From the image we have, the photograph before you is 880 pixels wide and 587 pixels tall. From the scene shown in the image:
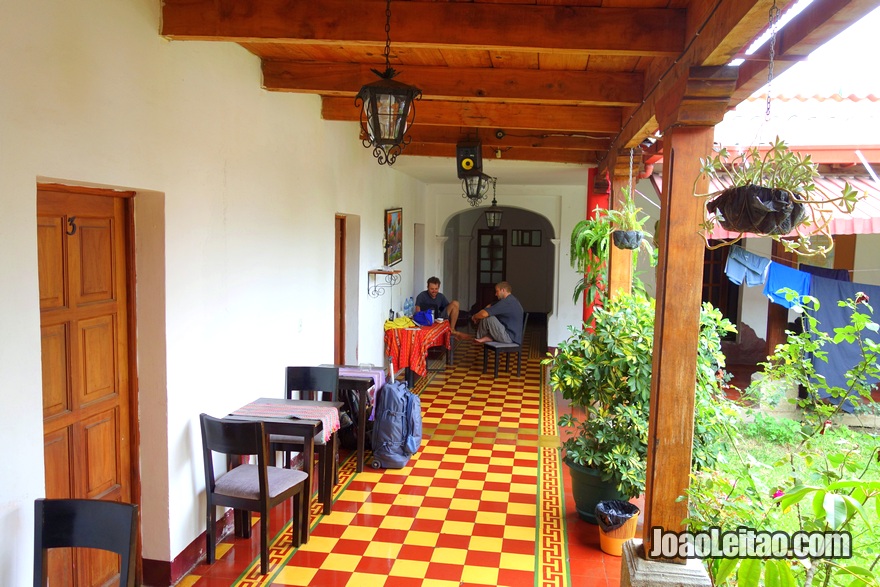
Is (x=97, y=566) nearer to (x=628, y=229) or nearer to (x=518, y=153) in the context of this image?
(x=628, y=229)

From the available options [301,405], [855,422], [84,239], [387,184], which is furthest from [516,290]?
[84,239]

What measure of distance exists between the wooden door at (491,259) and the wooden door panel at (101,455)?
41.9 ft

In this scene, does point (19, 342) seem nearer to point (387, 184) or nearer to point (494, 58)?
point (494, 58)

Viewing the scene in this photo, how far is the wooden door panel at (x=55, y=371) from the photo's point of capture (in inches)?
119

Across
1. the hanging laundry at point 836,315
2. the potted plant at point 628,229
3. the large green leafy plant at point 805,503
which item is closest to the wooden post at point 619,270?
the potted plant at point 628,229

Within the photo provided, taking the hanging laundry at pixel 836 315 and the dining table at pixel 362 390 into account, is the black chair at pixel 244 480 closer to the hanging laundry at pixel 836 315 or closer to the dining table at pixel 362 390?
the dining table at pixel 362 390

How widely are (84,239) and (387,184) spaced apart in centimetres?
595

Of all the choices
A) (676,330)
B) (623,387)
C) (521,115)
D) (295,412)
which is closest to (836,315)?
(623,387)

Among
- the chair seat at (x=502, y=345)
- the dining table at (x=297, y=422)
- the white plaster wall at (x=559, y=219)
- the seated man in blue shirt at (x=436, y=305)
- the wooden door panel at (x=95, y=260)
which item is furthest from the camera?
the white plaster wall at (x=559, y=219)

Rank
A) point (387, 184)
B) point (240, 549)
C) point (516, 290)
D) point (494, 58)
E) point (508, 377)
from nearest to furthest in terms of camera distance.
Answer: point (240, 549) < point (494, 58) < point (387, 184) < point (508, 377) < point (516, 290)

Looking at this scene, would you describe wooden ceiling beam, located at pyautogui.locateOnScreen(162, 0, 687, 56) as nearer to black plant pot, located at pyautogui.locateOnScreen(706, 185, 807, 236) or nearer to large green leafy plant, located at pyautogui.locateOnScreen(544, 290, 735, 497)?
black plant pot, located at pyautogui.locateOnScreen(706, 185, 807, 236)

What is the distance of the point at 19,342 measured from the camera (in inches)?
103

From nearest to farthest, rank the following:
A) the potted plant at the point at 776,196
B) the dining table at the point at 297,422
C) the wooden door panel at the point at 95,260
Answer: the potted plant at the point at 776,196, the wooden door panel at the point at 95,260, the dining table at the point at 297,422

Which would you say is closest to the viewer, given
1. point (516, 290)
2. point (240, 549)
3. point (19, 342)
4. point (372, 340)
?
point (19, 342)
